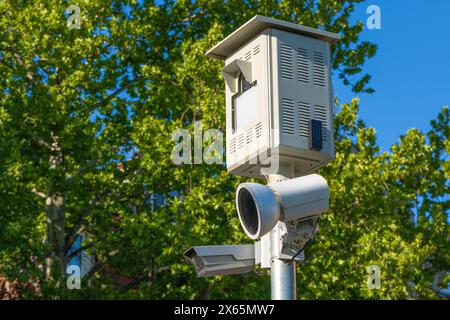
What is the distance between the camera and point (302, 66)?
6668mm

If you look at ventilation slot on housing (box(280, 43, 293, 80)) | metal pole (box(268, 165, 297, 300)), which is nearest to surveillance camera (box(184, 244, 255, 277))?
metal pole (box(268, 165, 297, 300))

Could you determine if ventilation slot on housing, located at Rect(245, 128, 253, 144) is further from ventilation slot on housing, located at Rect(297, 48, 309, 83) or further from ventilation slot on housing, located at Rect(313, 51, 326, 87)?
ventilation slot on housing, located at Rect(313, 51, 326, 87)

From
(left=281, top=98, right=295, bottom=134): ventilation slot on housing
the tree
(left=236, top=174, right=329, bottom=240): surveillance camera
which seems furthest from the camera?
the tree

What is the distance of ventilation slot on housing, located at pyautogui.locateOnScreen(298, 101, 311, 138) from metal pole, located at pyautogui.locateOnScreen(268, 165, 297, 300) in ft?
1.30

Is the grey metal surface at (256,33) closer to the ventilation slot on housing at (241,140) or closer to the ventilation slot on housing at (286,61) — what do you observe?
the ventilation slot on housing at (286,61)

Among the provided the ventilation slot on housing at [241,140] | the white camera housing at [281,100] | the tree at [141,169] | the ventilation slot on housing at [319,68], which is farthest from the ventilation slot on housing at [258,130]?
the tree at [141,169]

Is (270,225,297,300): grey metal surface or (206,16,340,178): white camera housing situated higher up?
(206,16,340,178): white camera housing

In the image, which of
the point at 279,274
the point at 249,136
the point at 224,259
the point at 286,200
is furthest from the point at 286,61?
the point at 279,274

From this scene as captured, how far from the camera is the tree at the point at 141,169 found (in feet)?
61.9

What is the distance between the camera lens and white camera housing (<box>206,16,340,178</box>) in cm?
635

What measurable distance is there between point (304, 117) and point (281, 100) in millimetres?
212

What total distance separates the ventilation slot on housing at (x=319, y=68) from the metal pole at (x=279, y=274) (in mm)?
937
